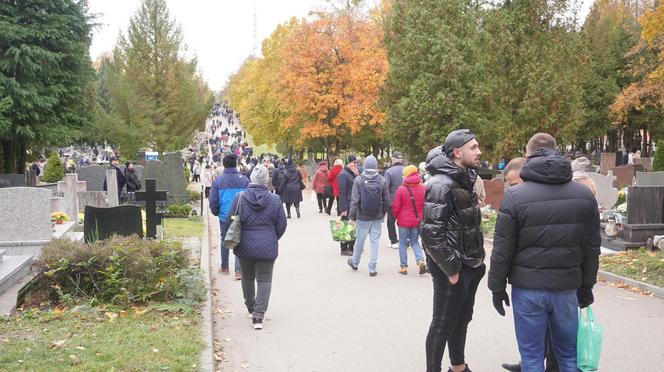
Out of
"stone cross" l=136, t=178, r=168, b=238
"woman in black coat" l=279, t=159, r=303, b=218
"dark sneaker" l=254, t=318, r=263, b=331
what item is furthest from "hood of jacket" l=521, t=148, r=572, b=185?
"woman in black coat" l=279, t=159, r=303, b=218

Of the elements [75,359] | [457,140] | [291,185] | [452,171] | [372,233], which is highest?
[457,140]

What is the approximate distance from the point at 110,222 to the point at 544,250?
8.63 metres

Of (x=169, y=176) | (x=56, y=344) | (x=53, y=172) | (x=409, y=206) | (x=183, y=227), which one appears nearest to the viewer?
(x=56, y=344)

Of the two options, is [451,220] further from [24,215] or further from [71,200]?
[71,200]

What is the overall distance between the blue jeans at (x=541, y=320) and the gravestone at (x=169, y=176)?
62.1ft

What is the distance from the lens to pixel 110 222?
39.2ft

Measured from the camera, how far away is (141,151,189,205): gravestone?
2319 centimetres

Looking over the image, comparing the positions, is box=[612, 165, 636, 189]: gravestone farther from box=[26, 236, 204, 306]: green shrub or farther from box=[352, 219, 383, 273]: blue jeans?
box=[26, 236, 204, 306]: green shrub

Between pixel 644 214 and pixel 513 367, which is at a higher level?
pixel 644 214

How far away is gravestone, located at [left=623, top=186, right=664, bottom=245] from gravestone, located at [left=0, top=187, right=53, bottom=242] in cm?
1013

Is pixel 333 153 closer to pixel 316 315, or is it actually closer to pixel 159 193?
pixel 159 193

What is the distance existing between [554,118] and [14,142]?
2115cm

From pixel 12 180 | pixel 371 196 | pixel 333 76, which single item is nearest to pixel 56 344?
pixel 371 196

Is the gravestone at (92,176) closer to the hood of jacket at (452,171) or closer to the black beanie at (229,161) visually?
the black beanie at (229,161)
